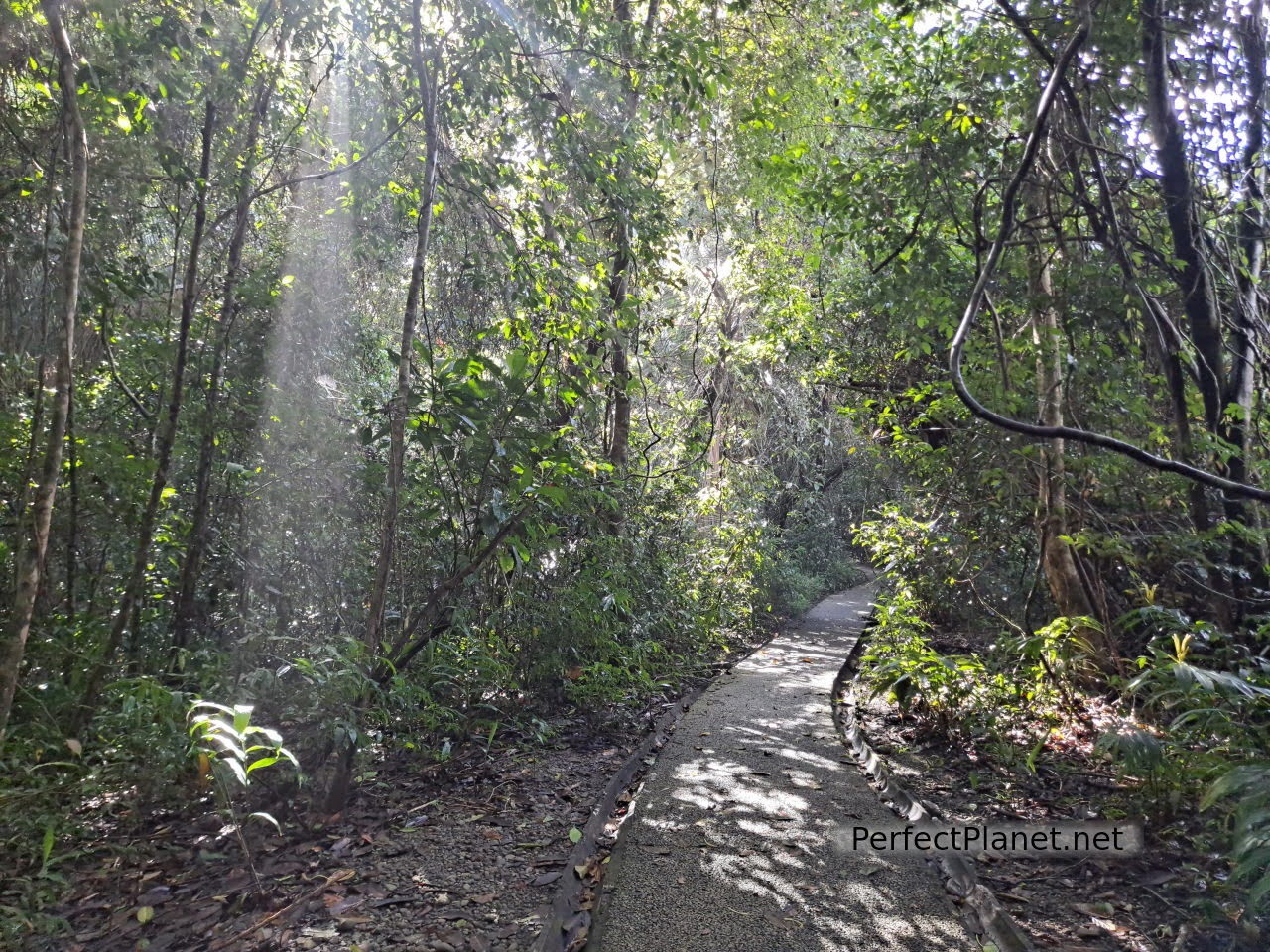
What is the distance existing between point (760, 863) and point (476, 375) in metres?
3.24

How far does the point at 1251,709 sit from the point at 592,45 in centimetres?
628

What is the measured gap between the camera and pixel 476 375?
16.0 ft

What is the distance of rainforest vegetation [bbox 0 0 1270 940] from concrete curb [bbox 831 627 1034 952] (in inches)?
23.5

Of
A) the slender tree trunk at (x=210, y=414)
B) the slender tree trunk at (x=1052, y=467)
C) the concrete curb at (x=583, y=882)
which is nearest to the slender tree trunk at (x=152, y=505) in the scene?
the slender tree trunk at (x=210, y=414)

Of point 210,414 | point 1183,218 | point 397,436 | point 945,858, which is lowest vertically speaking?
point 945,858

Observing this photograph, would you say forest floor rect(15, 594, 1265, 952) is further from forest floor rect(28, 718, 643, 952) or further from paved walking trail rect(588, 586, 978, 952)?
paved walking trail rect(588, 586, 978, 952)

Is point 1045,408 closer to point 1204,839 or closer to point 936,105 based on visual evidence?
point 936,105

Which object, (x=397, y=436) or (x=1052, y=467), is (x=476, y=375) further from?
(x=1052, y=467)

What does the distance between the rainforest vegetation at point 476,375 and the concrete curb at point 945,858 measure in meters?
0.60

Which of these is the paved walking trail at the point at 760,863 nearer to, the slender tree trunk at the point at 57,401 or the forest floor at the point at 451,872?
the forest floor at the point at 451,872

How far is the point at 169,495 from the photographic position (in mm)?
5773

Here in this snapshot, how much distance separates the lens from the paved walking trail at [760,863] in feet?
11.3

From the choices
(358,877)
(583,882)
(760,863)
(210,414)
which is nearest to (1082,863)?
(760,863)

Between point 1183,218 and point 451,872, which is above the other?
point 1183,218
